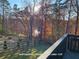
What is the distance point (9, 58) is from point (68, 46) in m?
4.15

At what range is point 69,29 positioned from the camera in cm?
2209

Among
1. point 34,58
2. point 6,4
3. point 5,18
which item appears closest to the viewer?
point 34,58

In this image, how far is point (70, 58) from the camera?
14.6 feet

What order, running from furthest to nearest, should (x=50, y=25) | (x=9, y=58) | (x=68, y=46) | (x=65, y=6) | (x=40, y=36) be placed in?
(x=50, y=25), (x=40, y=36), (x=65, y=6), (x=9, y=58), (x=68, y=46)

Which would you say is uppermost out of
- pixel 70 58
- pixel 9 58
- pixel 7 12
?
pixel 7 12

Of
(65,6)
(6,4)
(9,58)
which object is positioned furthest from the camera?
(6,4)

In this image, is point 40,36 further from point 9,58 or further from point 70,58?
point 70,58

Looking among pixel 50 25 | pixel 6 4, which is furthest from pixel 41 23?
pixel 6 4

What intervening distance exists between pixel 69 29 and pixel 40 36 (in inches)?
127

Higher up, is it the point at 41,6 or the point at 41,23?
the point at 41,6

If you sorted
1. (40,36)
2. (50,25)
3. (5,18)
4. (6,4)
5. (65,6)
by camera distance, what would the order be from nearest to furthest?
(65,6), (40,36), (50,25), (6,4), (5,18)

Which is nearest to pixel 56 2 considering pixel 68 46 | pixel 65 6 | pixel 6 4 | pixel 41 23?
pixel 65 6

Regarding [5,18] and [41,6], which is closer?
[41,6]

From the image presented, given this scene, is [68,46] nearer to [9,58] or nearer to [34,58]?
[34,58]
